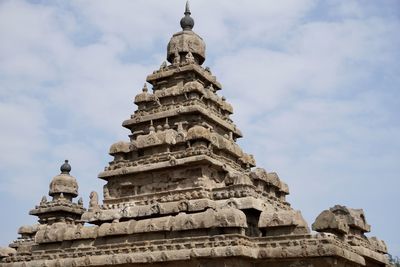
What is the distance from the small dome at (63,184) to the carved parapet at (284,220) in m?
23.6

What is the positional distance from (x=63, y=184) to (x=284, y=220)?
24939 mm

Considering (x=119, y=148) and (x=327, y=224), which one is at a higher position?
(x=119, y=148)

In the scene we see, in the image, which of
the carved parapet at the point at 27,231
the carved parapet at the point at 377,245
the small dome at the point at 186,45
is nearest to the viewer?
the carved parapet at the point at 377,245

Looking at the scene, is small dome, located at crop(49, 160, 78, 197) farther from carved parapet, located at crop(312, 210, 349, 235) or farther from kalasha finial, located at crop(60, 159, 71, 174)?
carved parapet, located at crop(312, 210, 349, 235)

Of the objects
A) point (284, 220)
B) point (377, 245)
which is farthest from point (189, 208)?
point (377, 245)

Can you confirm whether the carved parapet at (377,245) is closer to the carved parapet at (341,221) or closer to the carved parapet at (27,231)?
the carved parapet at (341,221)

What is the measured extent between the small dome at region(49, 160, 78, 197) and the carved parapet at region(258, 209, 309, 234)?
23.6m

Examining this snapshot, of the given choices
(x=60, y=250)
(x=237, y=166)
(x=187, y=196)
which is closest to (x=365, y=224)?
(x=237, y=166)

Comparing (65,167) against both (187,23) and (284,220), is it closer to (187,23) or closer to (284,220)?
(187,23)

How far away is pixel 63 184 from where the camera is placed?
42875 mm

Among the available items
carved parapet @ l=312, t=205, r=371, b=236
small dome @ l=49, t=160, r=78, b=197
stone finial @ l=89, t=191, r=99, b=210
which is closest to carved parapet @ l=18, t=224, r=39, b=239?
small dome @ l=49, t=160, r=78, b=197

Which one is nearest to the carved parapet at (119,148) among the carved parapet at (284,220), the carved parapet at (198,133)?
the carved parapet at (198,133)

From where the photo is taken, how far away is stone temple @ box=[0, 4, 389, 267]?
22453mm

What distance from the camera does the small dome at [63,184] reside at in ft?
140
